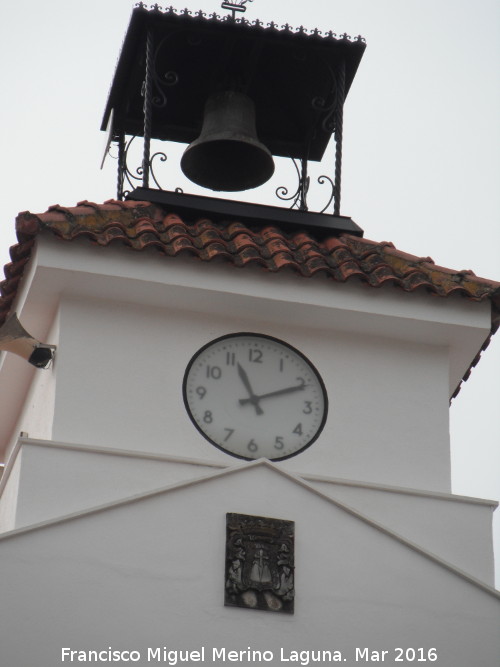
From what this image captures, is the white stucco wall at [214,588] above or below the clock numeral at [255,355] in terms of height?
below

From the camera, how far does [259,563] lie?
1411 centimetres

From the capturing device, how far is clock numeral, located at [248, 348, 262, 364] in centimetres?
1575

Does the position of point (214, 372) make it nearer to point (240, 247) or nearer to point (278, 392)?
point (278, 392)

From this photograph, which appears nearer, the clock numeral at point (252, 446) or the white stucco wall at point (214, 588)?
the white stucco wall at point (214, 588)

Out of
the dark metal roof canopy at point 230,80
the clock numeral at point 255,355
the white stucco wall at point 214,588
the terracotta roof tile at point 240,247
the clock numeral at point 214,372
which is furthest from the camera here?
the dark metal roof canopy at point 230,80

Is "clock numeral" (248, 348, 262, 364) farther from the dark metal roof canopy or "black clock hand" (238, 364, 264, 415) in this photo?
the dark metal roof canopy

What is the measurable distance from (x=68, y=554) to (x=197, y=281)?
299 cm

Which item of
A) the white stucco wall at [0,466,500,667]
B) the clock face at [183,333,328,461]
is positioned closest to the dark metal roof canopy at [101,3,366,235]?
the clock face at [183,333,328,461]

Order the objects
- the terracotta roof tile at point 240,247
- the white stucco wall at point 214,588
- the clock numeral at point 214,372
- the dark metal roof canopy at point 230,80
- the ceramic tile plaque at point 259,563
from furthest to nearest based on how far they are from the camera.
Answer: the dark metal roof canopy at point 230,80, the clock numeral at point 214,372, the terracotta roof tile at point 240,247, the ceramic tile plaque at point 259,563, the white stucco wall at point 214,588

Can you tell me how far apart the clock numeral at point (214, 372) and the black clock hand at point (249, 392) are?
0.19m

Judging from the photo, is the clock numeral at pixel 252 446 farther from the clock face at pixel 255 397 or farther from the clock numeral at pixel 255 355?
the clock numeral at pixel 255 355

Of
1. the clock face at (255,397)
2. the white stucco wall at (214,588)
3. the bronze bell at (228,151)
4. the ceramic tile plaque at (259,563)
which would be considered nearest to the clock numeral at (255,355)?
the clock face at (255,397)

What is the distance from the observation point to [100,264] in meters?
15.3

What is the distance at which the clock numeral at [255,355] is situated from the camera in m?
15.8
